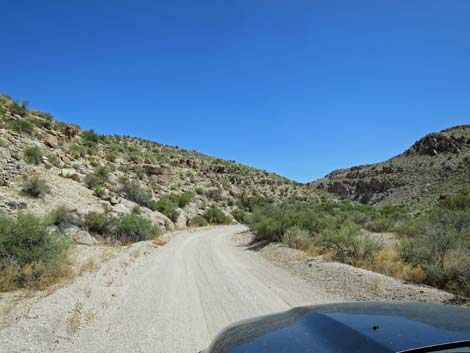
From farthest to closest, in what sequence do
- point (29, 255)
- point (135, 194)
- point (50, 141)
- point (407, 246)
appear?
1. point (135, 194)
2. point (50, 141)
3. point (407, 246)
4. point (29, 255)

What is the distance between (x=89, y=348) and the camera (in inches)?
208

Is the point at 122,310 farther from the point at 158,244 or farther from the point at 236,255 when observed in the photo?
the point at 158,244

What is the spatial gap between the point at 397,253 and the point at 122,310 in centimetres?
963

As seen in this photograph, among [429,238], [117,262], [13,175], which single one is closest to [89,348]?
[117,262]

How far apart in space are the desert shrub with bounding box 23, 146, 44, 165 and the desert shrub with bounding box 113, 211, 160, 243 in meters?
7.47

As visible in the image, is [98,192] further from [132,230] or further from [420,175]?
[420,175]

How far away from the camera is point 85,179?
2462 cm

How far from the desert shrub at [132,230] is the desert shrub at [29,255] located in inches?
339

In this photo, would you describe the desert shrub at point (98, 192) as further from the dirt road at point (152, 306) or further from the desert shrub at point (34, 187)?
the dirt road at point (152, 306)

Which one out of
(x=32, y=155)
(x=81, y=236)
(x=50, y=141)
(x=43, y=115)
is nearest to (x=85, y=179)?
(x=32, y=155)

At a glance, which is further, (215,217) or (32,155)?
(215,217)

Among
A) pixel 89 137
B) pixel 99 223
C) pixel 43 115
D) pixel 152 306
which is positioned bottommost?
pixel 152 306

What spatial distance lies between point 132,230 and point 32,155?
937cm

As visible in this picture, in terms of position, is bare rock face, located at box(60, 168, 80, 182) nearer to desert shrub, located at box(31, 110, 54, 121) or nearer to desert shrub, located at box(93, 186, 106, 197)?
desert shrub, located at box(93, 186, 106, 197)
